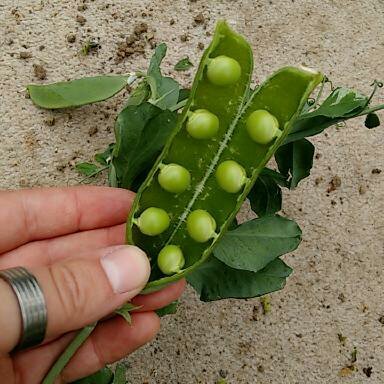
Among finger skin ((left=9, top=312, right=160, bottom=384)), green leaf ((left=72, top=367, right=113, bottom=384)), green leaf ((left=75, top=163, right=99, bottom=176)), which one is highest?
green leaf ((left=75, top=163, right=99, bottom=176))

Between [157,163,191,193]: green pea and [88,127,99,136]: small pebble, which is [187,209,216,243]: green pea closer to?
[157,163,191,193]: green pea

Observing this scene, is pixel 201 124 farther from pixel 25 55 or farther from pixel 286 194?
pixel 25 55

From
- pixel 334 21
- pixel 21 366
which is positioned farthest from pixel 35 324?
pixel 334 21

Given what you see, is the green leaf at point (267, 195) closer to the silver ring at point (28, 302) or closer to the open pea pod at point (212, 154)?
the open pea pod at point (212, 154)

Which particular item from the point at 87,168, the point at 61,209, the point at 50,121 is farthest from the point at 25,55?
the point at 61,209

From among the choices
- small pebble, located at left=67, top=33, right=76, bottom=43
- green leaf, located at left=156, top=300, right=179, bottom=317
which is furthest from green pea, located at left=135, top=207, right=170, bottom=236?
small pebble, located at left=67, top=33, right=76, bottom=43

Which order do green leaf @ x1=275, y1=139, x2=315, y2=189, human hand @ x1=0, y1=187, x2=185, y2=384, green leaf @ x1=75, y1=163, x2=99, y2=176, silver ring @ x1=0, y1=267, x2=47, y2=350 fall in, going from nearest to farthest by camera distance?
silver ring @ x1=0, y1=267, x2=47, y2=350, human hand @ x1=0, y1=187, x2=185, y2=384, green leaf @ x1=275, y1=139, x2=315, y2=189, green leaf @ x1=75, y1=163, x2=99, y2=176
